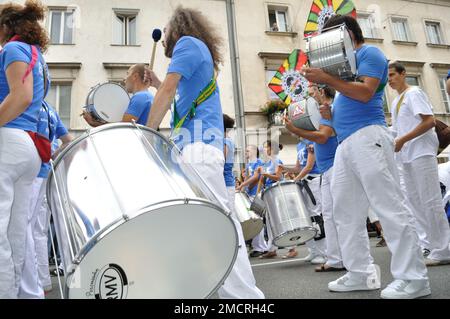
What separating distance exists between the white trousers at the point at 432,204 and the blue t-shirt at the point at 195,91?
233 centimetres

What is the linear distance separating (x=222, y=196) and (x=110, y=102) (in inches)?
63.6

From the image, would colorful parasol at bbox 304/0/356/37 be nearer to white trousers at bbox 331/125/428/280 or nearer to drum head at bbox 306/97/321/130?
drum head at bbox 306/97/321/130

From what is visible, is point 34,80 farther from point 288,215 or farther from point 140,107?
point 288,215

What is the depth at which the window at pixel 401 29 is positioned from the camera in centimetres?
1733

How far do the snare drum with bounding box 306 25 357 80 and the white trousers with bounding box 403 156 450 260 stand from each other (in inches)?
64.0

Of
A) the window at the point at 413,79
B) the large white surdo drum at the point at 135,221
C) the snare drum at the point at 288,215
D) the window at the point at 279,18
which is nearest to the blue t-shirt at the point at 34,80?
the large white surdo drum at the point at 135,221

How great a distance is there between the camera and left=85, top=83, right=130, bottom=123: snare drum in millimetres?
3057

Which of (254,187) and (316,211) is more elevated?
(254,187)

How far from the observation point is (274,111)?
46.5 ft

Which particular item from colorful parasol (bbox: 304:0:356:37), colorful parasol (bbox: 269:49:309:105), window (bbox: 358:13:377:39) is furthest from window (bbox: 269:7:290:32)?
colorful parasol (bbox: 304:0:356:37)

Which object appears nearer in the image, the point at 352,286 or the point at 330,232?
the point at 352,286

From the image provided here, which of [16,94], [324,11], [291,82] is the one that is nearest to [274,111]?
[291,82]
